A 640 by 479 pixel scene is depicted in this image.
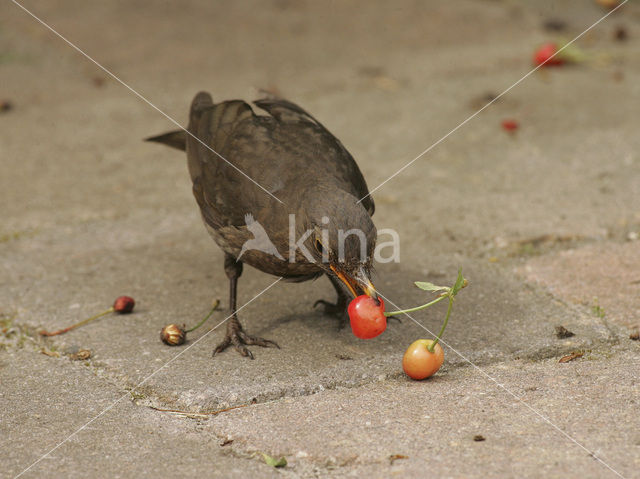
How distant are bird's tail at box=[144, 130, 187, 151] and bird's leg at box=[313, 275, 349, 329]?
130cm

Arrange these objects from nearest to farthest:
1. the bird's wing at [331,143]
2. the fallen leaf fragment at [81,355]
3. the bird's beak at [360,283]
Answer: the bird's beak at [360,283], the fallen leaf fragment at [81,355], the bird's wing at [331,143]

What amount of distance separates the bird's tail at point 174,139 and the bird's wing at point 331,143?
0.51m

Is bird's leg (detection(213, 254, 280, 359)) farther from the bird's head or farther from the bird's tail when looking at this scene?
the bird's tail

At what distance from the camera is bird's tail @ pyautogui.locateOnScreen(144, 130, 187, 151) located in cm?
462

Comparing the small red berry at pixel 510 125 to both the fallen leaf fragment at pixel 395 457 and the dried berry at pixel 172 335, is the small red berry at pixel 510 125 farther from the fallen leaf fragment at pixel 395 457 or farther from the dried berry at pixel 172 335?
the fallen leaf fragment at pixel 395 457

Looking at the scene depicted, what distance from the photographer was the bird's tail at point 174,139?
462 centimetres

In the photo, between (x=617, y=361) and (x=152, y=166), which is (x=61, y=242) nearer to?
(x=152, y=166)

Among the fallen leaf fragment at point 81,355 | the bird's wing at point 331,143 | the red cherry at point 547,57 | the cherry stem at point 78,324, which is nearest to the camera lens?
the fallen leaf fragment at point 81,355

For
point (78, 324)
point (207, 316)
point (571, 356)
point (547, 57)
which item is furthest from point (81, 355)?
point (547, 57)

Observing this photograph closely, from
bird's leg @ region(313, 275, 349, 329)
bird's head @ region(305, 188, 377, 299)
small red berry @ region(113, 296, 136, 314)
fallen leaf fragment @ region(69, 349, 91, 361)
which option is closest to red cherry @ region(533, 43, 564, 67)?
bird's leg @ region(313, 275, 349, 329)

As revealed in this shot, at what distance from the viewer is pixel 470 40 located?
7.65 metres

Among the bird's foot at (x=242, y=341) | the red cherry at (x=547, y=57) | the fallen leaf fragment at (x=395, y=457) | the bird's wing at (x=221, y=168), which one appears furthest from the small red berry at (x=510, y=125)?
the fallen leaf fragment at (x=395, y=457)

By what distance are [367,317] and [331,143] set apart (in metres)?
1.16

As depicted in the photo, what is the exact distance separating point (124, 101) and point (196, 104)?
2264 millimetres
